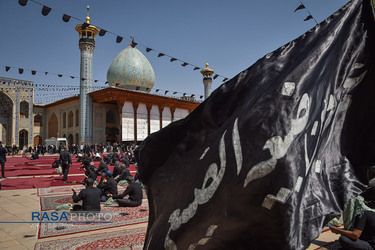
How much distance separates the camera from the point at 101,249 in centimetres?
338

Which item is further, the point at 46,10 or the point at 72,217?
the point at 46,10

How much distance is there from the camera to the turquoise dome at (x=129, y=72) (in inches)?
1086

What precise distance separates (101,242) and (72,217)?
1.51 metres

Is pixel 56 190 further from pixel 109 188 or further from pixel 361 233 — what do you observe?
pixel 361 233

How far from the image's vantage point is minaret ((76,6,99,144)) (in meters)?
23.3

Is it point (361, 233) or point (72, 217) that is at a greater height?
point (361, 233)

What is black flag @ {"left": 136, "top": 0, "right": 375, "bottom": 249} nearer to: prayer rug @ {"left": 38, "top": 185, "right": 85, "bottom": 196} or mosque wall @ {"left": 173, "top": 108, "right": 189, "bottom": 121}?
prayer rug @ {"left": 38, "top": 185, "right": 85, "bottom": 196}

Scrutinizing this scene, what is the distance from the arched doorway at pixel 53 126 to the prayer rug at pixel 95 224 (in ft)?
94.0

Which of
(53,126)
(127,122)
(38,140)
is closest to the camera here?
(127,122)

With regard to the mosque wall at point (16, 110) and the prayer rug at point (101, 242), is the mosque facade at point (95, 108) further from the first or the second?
the prayer rug at point (101, 242)

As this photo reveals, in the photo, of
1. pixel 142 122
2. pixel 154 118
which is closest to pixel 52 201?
pixel 142 122

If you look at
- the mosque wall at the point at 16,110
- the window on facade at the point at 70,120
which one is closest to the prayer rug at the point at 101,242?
the window on facade at the point at 70,120

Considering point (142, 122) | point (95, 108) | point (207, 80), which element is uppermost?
point (207, 80)

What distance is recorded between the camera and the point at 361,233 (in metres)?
2.42
